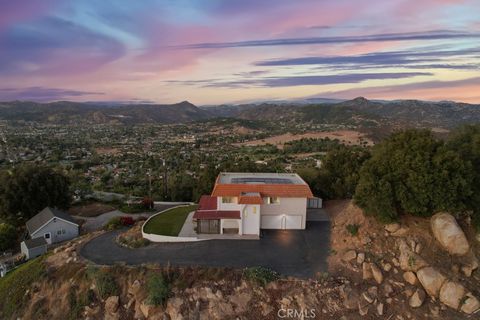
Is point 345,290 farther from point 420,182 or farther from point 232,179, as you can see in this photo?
point 232,179

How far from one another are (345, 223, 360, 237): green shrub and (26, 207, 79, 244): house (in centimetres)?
2322

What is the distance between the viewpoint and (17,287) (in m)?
19.9

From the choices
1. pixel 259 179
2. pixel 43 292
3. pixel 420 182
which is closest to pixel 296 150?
pixel 259 179

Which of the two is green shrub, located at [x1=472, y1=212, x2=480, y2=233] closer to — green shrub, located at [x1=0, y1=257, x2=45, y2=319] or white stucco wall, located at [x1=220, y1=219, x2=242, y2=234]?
white stucco wall, located at [x1=220, y1=219, x2=242, y2=234]

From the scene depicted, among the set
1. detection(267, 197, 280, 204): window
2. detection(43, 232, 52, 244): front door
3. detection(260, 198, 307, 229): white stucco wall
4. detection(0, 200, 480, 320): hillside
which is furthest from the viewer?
detection(43, 232, 52, 244): front door

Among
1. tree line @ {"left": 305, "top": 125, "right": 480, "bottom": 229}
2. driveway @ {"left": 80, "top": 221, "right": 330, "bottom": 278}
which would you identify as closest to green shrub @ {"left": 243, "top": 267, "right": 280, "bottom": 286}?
driveway @ {"left": 80, "top": 221, "right": 330, "bottom": 278}

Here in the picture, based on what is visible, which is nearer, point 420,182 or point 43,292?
point 43,292

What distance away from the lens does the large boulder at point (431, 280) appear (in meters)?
17.2

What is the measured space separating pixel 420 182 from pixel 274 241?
961cm

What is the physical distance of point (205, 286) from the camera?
17.6 meters

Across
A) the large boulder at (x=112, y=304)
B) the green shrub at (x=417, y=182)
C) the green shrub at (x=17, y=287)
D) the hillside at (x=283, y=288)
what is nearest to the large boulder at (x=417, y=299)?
the hillside at (x=283, y=288)

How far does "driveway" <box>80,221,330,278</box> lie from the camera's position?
19.4 metres

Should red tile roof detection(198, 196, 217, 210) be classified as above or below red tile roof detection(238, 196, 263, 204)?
below

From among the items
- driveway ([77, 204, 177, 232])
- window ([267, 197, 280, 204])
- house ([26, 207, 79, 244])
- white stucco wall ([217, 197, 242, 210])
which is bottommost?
driveway ([77, 204, 177, 232])
